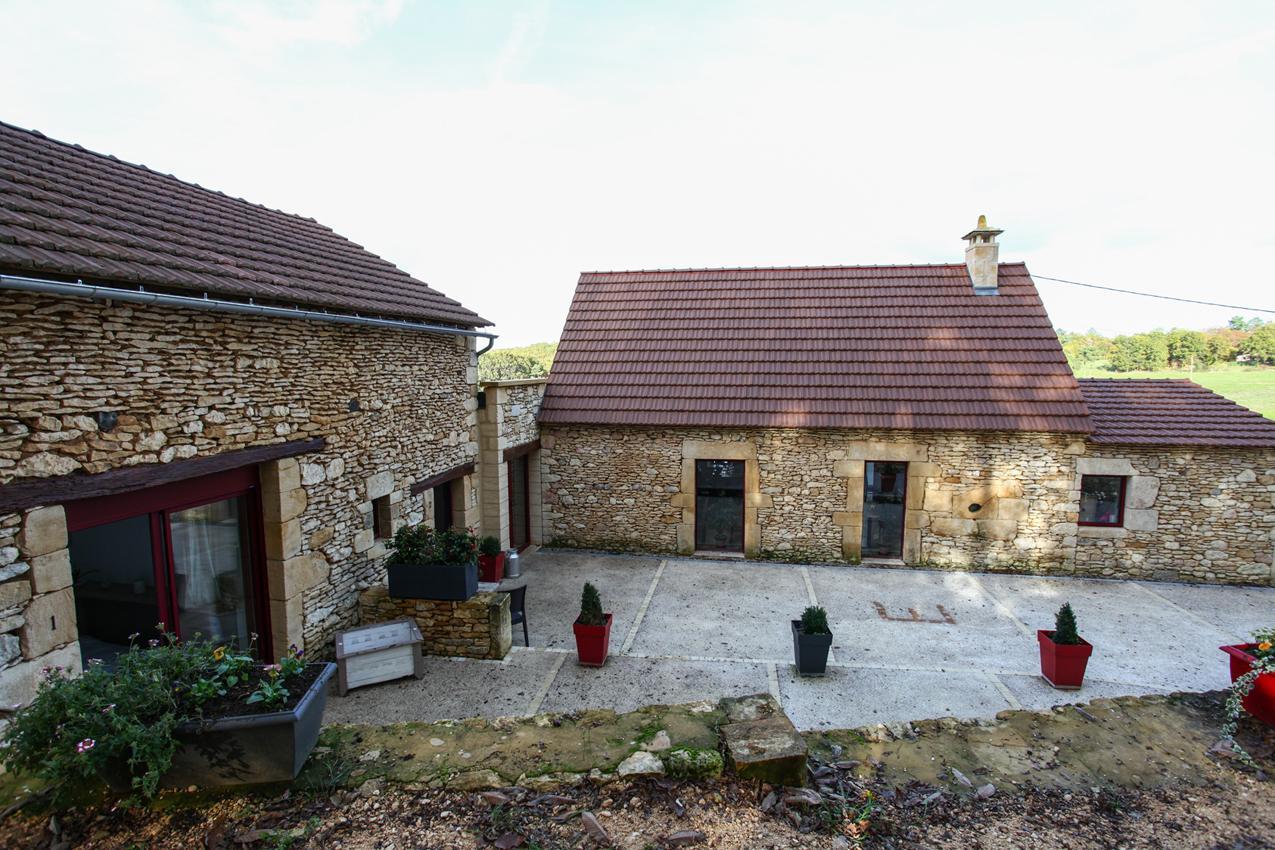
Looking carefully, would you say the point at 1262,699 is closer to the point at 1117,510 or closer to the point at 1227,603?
the point at 1227,603

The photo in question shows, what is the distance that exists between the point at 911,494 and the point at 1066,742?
6788mm

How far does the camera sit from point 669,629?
27.2 feet

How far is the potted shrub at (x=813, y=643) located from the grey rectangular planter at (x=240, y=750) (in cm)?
513

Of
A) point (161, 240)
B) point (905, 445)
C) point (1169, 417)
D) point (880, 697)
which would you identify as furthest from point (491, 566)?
point (1169, 417)

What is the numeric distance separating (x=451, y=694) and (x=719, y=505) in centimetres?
612

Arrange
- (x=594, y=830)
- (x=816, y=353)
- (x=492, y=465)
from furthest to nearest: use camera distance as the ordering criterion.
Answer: (x=816, y=353), (x=492, y=465), (x=594, y=830)

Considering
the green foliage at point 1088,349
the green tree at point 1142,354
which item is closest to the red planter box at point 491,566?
the green tree at point 1142,354

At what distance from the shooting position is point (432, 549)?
23.1ft

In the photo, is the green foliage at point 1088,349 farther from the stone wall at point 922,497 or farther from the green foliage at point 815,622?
the green foliage at point 815,622

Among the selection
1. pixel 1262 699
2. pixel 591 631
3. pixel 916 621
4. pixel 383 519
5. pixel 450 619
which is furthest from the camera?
pixel 916 621

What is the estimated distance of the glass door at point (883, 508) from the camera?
Answer: 10.8 metres

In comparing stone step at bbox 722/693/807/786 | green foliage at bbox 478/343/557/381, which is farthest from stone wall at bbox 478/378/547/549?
green foliage at bbox 478/343/557/381

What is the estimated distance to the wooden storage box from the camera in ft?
21.1

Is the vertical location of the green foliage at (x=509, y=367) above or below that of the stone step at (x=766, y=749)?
above
